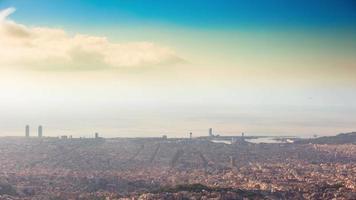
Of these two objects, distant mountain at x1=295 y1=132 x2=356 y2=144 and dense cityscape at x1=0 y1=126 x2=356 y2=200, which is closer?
dense cityscape at x1=0 y1=126 x2=356 y2=200

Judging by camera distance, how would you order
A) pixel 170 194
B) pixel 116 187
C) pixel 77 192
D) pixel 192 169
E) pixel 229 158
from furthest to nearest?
pixel 229 158 → pixel 192 169 → pixel 116 187 → pixel 77 192 → pixel 170 194

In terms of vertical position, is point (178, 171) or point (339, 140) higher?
point (339, 140)

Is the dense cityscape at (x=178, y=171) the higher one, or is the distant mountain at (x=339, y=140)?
the distant mountain at (x=339, y=140)

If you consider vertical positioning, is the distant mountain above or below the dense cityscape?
above

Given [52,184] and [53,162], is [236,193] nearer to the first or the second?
[52,184]

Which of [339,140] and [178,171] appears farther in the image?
[339,140]

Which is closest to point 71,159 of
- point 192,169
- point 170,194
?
point 192,169

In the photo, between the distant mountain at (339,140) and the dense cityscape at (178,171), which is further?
the distant mountain at (339,140)

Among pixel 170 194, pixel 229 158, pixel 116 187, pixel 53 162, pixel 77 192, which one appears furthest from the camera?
pixel 229 158
